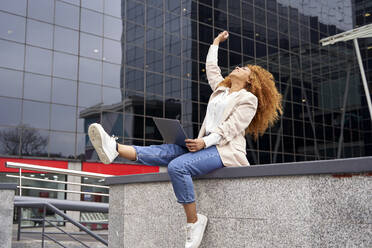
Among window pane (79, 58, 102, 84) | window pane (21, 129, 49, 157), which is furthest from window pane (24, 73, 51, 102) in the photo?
window pane (79, 58, 102, 84)

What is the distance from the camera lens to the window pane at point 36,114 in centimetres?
2197

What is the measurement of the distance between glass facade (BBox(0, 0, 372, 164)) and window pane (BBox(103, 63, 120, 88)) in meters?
0.06

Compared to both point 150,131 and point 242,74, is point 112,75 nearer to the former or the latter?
point 150,131

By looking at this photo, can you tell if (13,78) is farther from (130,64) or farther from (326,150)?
(326,150)

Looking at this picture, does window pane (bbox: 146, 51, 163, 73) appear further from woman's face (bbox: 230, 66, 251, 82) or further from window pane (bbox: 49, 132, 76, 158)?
woman's face (bbox: 230, 66, 251, 82)

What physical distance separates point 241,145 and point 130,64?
2248cm

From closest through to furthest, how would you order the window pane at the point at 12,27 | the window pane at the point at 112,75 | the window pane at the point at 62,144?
the window pane at the point at 12,27, the window pane at the point at 62,144, the window pane at the point at 112,75

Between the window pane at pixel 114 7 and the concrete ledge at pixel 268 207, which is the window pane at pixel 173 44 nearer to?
the window pane at pixel 114 7

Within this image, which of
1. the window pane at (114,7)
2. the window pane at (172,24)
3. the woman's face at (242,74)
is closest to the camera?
the woman's face at (242,74)

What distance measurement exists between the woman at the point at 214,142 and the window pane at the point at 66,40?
20.2 metres

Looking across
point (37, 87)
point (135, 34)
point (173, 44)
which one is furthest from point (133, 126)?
point (173, 44)

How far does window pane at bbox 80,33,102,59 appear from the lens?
24.6m

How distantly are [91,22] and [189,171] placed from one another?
2241cm

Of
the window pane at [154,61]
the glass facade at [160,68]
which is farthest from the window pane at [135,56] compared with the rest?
the window pane at [154,61]
